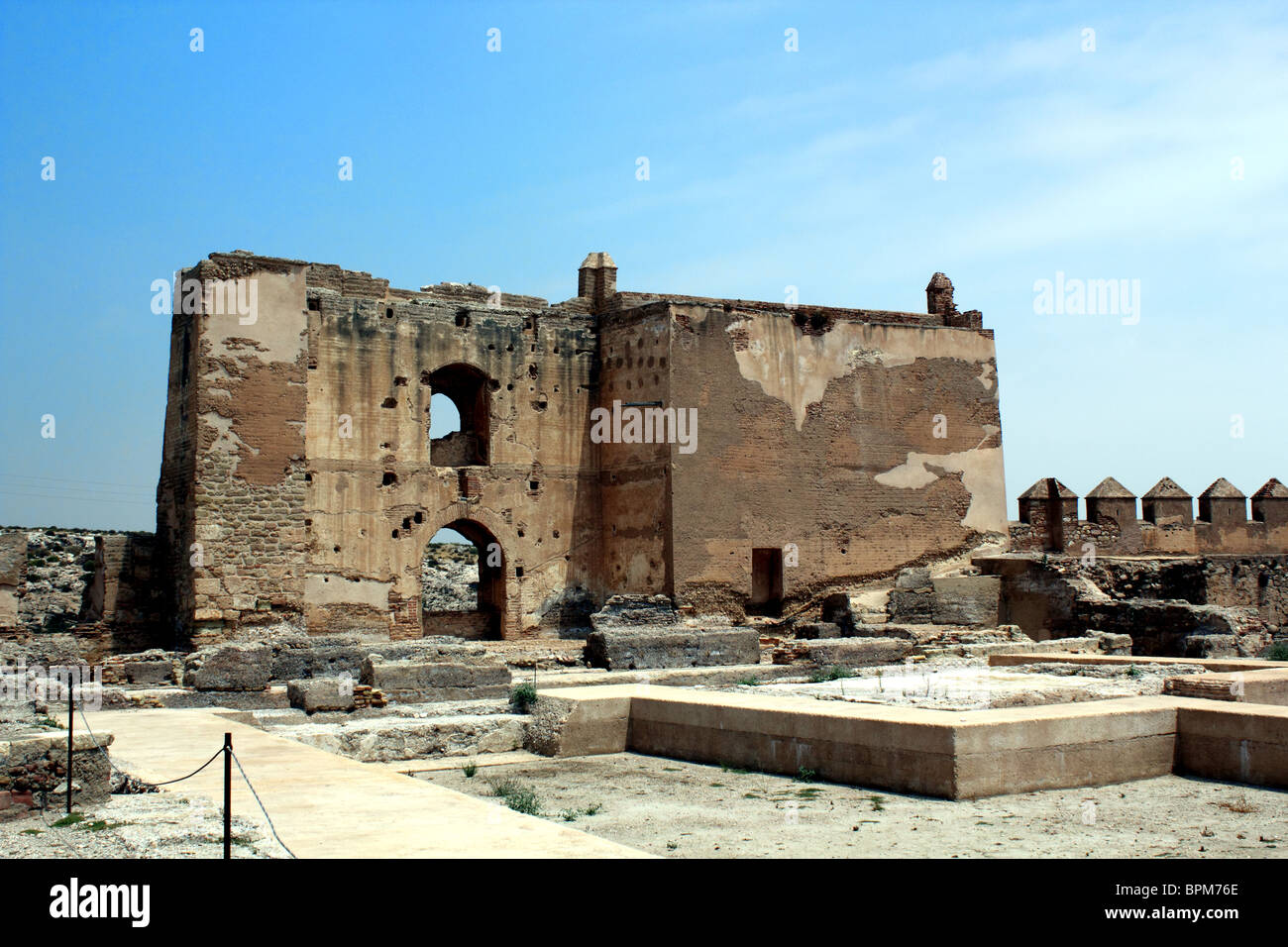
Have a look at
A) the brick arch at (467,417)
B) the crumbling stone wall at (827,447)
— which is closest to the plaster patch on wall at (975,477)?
the crumbling stone wall at (827,447)

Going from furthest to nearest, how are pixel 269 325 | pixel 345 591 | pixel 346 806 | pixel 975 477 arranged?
Result: 1. pixel 975 477
2. pixel 345 591
3. pixel 269 325
4. pixel 346 806

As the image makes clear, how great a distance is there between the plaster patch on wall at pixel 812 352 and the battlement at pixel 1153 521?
3315mm

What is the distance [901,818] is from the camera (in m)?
6.49

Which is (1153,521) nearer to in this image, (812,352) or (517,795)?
(812,352)

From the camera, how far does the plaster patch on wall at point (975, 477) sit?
21.7m

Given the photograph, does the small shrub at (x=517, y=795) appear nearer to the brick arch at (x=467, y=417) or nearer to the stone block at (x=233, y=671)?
the stone block at (x=233, y=671)

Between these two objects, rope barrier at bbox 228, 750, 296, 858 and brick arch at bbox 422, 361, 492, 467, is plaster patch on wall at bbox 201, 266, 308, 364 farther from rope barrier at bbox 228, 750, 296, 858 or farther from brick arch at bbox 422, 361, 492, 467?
rope barrier at bbox 228, 750, 296, 858

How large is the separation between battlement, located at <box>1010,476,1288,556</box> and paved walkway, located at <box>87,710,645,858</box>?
52.2 feet

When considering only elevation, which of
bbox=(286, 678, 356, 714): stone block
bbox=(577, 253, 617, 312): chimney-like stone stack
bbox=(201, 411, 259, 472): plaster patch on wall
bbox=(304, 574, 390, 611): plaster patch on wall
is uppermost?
bbox=(577, 253, 617, 312): chimney-like stone stack

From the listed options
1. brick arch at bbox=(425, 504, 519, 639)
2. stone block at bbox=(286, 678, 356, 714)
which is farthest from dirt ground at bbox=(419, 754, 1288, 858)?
brick arch at bbox=(425, 504, 519, 639)

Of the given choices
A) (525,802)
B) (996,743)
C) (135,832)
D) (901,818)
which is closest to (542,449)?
(525,802)

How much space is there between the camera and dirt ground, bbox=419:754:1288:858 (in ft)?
19.0

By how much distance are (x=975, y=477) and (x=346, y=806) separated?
58.6 feet
